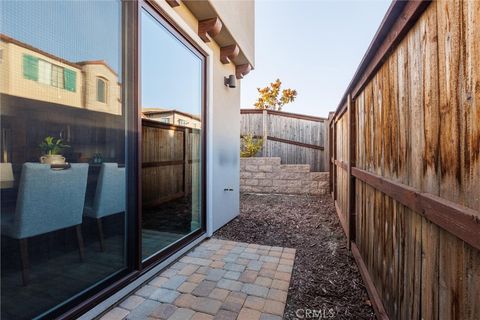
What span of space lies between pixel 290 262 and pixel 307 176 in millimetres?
4013

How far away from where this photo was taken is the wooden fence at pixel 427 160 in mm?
789

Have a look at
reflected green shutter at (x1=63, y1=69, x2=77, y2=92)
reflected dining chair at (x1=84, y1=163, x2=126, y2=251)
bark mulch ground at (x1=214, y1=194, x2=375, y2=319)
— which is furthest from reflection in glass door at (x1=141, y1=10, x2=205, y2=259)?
bark mulch ground at (x1=214, y1=194, x2=375, y2=319)

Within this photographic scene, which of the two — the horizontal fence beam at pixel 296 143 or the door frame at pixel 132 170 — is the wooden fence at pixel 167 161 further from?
the horizontal fence beam at pixel 296 143

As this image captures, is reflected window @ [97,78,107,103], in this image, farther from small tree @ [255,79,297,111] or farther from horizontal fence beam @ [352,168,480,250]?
small tree @ [255,79,297,111]

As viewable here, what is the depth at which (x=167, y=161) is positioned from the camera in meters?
2.68

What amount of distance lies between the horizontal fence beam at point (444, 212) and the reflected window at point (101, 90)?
187cm

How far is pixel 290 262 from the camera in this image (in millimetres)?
2662

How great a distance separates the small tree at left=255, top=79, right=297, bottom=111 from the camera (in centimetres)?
1681

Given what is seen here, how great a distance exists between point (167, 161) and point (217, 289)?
1.29 metres

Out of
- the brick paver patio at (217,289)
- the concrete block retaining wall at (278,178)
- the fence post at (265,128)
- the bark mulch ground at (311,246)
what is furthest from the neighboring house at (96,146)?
the fence post at (265,128)

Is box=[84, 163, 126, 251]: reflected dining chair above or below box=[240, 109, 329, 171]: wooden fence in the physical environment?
below

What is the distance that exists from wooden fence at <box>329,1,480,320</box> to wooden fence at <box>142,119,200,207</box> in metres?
1.84

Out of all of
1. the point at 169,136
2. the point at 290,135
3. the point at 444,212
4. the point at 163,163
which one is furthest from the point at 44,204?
the point at 290,135

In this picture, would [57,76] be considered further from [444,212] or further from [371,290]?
[371,290]
